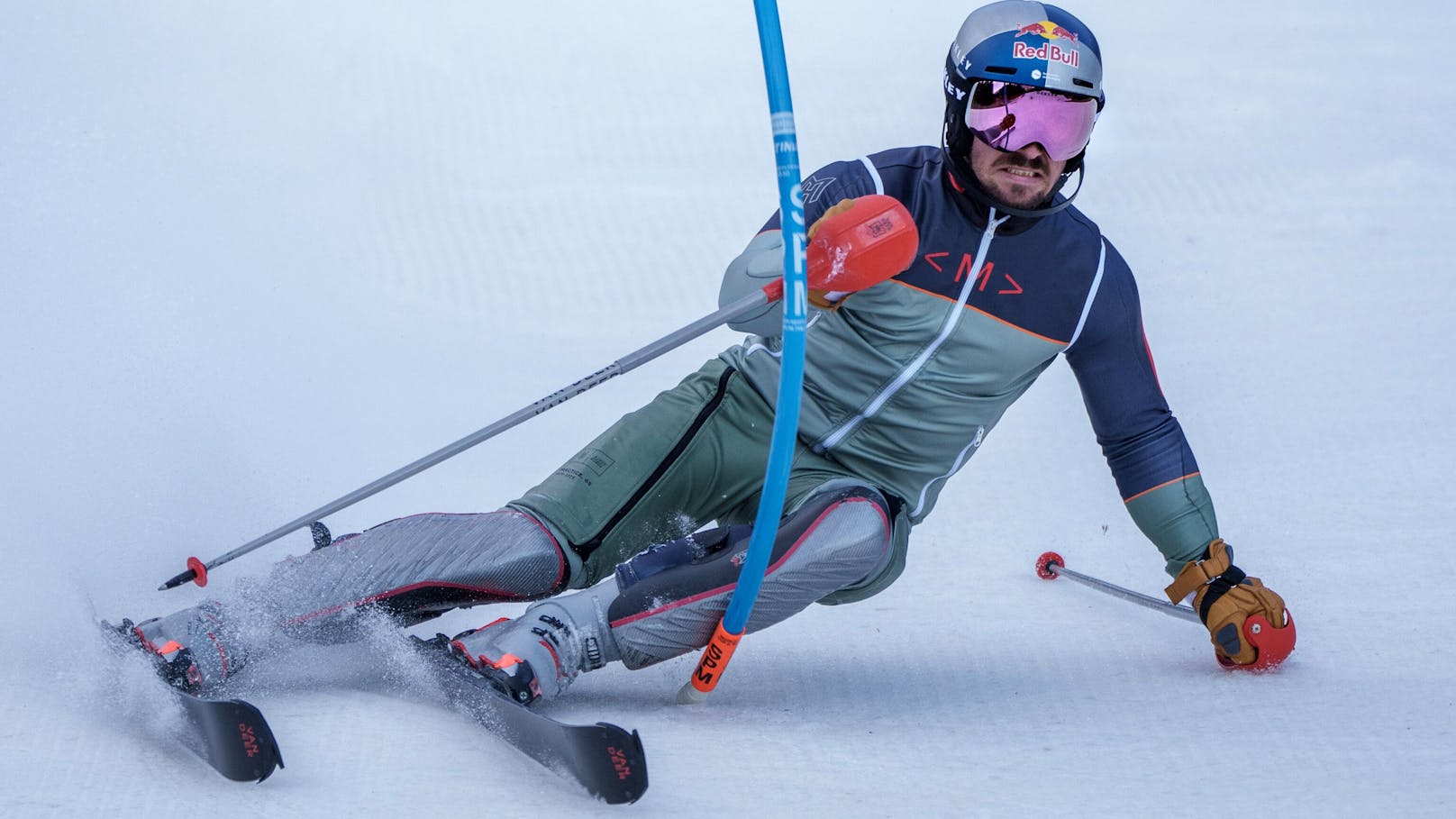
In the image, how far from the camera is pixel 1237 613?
8.01 feet

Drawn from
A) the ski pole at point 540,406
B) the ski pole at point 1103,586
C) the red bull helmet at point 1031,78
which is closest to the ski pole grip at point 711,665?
the ski pole at point 540,406

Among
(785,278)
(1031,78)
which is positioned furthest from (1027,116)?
(785,278)

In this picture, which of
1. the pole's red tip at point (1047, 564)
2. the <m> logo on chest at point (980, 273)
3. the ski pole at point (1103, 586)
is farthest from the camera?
the pole's red tip at point (1047, 564)

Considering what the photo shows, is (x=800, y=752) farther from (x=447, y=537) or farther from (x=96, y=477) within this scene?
(x=96, y=477)

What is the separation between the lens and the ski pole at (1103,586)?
2.76 metres

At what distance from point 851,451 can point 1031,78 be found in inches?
27.7

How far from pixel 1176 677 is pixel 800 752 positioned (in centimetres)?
84

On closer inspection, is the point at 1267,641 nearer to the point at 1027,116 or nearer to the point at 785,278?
the point at 1027,116

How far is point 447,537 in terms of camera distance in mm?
2316

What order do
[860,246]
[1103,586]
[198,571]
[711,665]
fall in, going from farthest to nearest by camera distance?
1. [1103,586]
2. [198,571]
3. [711,665]
4. [860,246]

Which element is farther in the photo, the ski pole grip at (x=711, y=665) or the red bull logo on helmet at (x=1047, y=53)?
the red bull logo on helmet at (x=1047, y=53)

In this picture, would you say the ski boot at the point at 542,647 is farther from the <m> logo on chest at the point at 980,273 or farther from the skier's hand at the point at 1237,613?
the skier's hand at the point at 1237,613

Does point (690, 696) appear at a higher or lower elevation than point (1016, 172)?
lower

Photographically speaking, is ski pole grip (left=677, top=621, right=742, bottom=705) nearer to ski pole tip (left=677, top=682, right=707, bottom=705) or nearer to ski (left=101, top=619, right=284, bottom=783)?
ski pole tip (left=677, top=682, right=707, bottom=705)
